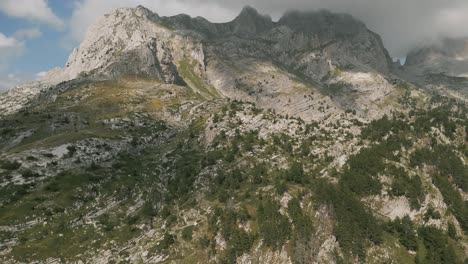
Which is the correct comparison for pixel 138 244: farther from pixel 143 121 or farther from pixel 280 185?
pixel 143 121

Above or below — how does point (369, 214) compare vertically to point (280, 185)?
below

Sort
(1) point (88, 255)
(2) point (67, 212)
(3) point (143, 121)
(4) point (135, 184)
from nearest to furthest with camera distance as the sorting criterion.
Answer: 1. (1) point (88, 255)
2. (2) point (67, 212)
3. (4) point (135, 184)
4. (3) point (143, 121)

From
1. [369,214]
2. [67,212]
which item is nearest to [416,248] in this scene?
[369,214]

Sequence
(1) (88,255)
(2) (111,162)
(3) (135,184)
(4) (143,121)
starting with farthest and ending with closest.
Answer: (4) (143,121) → (2) (111,162) → (3) (135,184) → (1) (88,255)

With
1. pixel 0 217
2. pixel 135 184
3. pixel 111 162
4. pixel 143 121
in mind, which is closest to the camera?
pixel 0 217


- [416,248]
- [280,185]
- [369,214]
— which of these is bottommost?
[416,248]

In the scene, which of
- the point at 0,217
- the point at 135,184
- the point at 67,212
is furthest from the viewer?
→ the point at 135,184

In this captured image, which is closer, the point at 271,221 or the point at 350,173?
the point at 271,221

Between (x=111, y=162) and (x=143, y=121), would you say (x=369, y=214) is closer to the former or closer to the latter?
(x=111, y=162)

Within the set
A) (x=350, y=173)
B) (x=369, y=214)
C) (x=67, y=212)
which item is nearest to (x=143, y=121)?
(x=67, y=212)
